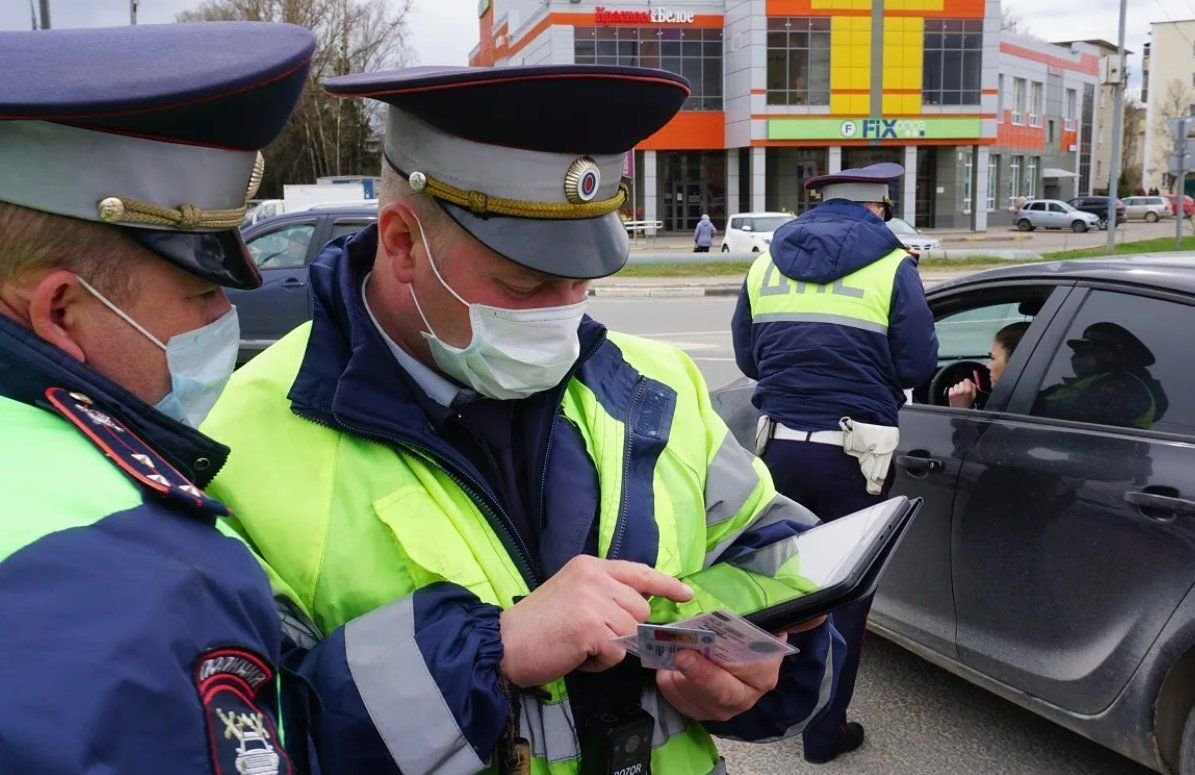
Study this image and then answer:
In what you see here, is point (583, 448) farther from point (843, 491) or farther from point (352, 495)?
point (843, 491)

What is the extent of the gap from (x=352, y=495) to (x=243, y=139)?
50cm

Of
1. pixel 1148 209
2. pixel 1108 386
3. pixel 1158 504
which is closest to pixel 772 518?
pixel 1158 504

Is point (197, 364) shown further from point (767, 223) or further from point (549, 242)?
point (767, 223)

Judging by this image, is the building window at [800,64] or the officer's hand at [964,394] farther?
the building window at [800,64]

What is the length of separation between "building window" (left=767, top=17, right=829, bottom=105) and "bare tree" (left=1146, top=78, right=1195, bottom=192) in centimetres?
3750

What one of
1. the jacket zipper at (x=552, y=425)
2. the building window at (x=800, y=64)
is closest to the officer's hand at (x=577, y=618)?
the jacket zipper at (x=552, y=425)

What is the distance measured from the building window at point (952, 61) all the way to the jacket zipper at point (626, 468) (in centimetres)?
4448

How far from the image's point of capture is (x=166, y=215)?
1.13m

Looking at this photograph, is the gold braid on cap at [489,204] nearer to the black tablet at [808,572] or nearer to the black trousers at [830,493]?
the black tablet at [808,572]

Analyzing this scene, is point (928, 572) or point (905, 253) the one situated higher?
point (905, 253)

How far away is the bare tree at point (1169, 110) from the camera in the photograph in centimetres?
7019

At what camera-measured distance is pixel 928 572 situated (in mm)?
3727

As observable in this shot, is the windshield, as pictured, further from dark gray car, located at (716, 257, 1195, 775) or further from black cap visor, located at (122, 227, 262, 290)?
black cap visor, located at (122, 227, 262, 290)

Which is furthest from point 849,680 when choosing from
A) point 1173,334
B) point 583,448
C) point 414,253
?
point 414,253
